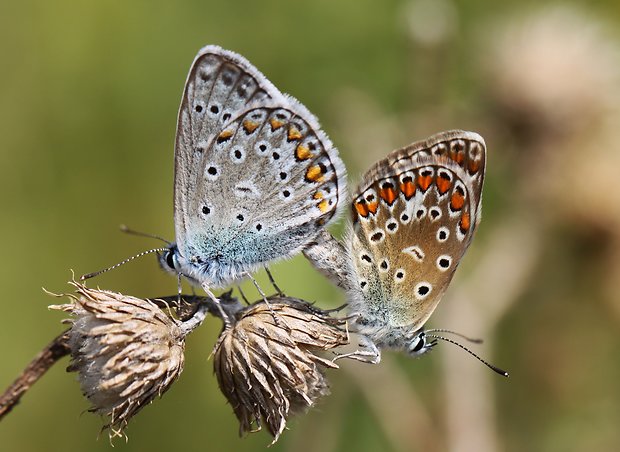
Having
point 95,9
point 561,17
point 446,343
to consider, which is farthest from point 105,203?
point 561,17

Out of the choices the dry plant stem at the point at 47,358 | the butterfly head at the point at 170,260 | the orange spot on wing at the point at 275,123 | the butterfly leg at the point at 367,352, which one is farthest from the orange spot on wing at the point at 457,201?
the butterfly head at the point at 170,260

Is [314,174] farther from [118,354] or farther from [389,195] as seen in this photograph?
[118,354]

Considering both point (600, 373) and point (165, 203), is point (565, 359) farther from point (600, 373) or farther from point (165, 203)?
point (165, 203)

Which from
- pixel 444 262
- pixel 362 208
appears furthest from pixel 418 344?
pixel 362 208

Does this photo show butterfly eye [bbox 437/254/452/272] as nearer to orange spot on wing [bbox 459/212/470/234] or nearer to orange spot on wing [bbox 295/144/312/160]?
orange spot on wing [bbox 459/212/470/234]

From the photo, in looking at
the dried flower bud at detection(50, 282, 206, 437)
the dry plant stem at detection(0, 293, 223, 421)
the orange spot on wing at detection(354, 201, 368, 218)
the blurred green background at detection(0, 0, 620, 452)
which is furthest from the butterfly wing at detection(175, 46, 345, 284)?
the blurred green background at detection(0, 0, 620, 452)

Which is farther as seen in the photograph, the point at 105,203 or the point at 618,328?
the point at 618,328
